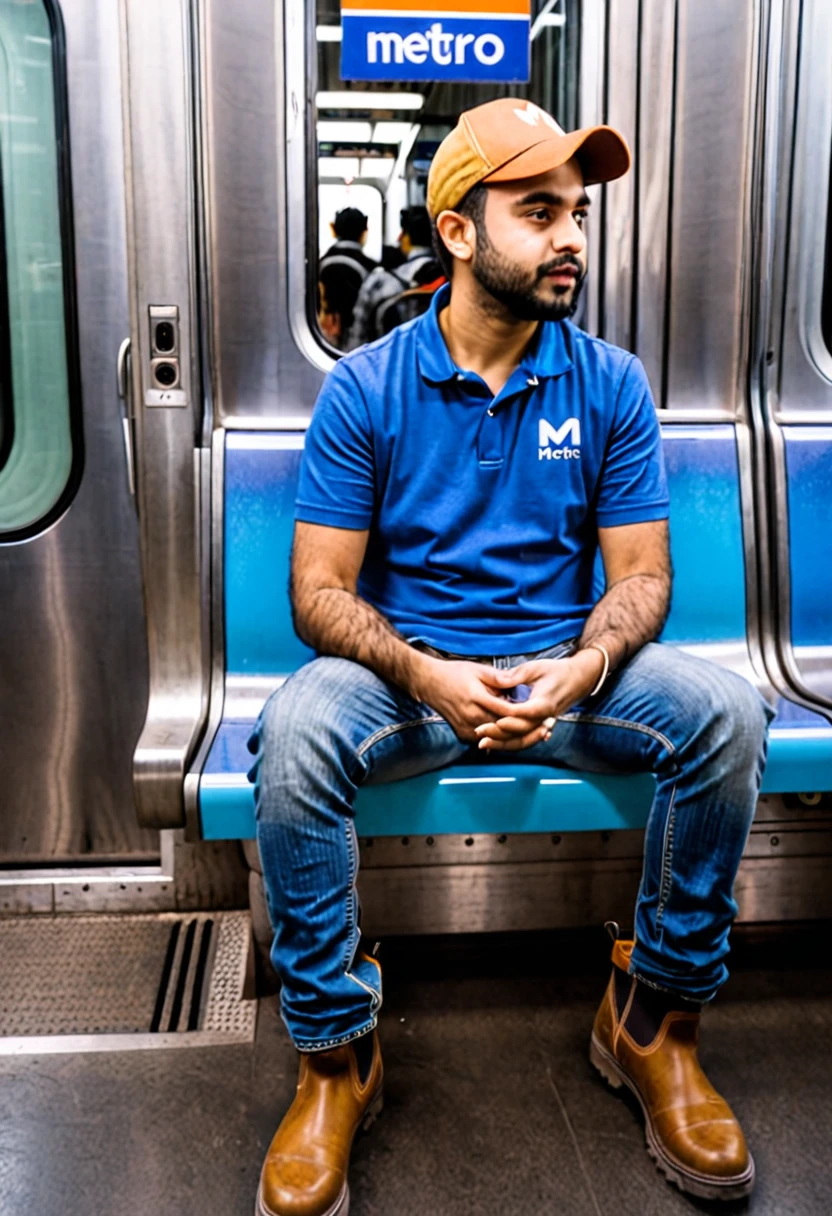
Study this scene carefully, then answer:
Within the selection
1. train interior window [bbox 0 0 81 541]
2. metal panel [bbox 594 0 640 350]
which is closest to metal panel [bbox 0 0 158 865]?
train interior window [bbox 0 0 81 541]

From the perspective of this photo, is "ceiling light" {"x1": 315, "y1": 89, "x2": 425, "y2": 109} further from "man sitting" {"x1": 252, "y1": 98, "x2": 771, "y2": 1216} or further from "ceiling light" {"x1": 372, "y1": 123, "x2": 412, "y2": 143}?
"man sitting" {"x1": 252, "y1": 98, "x2": 771, "y2": 1216}

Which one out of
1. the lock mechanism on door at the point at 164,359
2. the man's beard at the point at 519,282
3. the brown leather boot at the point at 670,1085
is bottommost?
the brown leather boot at the point at 670,1085

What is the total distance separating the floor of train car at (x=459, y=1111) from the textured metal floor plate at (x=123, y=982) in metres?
0.06

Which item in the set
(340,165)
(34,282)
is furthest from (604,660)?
(34,282)

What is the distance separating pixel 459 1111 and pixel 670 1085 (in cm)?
40

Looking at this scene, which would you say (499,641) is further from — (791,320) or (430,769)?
(791,320)

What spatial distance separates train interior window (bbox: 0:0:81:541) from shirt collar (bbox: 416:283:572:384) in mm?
982

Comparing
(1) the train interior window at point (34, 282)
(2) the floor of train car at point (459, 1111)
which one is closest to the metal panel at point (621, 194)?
(1) the train interior window at point (34, 282)

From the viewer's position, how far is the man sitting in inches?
70.3

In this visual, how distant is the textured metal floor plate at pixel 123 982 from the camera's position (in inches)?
89.9

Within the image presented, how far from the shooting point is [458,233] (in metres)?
2.10

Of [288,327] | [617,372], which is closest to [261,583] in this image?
[288,327]

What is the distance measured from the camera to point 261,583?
7.89ft

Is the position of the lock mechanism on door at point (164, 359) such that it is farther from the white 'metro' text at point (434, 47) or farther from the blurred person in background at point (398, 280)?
the white 'metro' text at point (434, 47)
